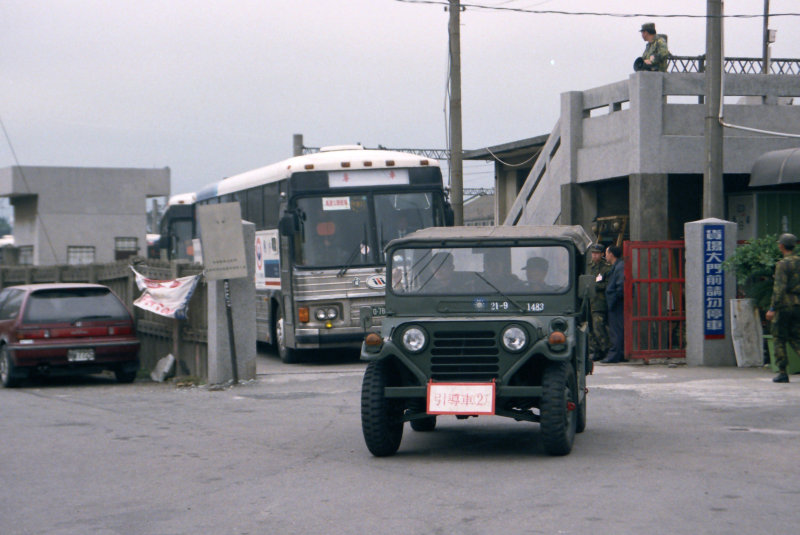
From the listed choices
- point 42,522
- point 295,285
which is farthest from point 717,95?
point 42,522

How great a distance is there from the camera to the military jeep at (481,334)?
8.77 meters

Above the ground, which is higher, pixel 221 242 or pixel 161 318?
pixel 221 242

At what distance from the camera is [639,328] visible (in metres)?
16.7

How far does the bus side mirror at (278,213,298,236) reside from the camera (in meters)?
17.6

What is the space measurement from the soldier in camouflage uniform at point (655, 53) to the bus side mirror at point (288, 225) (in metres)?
6.46

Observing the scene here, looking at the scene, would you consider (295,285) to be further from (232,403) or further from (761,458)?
(761,458)

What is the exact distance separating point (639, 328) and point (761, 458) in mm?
8010

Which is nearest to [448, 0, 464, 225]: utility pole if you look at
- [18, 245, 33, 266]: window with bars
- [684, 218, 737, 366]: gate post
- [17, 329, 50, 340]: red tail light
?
[684, 218, 737, 366]: gate post

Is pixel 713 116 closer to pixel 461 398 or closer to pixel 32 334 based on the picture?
pixel 461 398

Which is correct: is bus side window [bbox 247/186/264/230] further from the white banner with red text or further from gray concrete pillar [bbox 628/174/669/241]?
gray concrete pillar [bbox 628/174/669/241]

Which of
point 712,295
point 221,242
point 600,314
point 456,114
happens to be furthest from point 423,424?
point 456,114

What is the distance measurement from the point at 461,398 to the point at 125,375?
9323mm

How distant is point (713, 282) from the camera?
1592 centimetres

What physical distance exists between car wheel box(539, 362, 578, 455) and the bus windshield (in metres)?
9.14
